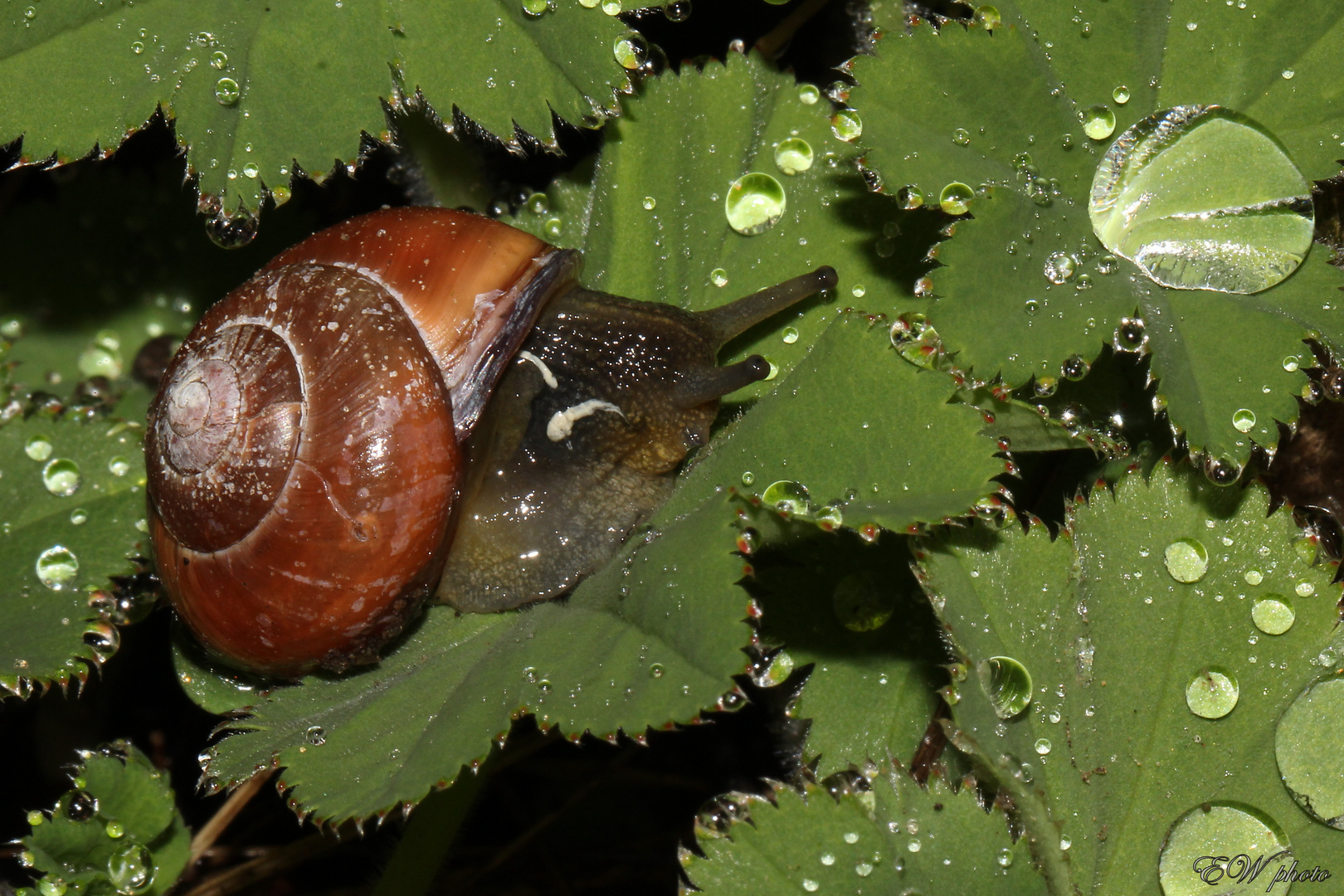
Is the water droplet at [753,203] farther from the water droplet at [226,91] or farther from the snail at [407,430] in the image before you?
the water droplet at [226,91]

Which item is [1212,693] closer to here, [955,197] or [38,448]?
[955,197]

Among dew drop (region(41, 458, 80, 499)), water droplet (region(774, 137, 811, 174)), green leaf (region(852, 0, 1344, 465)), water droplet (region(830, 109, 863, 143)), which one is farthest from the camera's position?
dew drop (region(41, 458, 80, 499))

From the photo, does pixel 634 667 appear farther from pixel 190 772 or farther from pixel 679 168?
pixel 190 772

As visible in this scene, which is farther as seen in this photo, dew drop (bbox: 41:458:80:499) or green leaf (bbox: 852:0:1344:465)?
dew drop (bbox: 41:458:80:499)

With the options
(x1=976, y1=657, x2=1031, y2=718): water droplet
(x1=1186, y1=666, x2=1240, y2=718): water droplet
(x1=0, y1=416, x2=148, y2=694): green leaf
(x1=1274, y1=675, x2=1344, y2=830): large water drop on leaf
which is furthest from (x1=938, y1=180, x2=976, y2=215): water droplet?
(x1=0, y1=416, x2=148, y2=694): green leaf

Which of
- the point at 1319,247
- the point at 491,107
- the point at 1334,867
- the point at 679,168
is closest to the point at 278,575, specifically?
the point at 491,107

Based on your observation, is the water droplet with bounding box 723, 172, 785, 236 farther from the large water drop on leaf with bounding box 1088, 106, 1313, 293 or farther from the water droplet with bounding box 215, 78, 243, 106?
the water droplet with bounding box 215, 78, 243, 106
